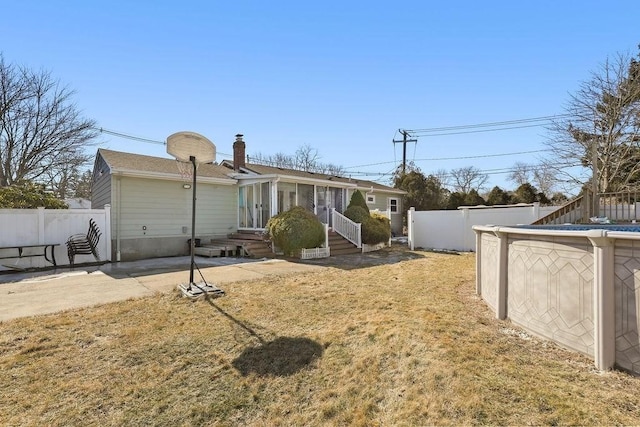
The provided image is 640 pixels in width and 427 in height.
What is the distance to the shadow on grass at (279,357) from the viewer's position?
10.5 feet

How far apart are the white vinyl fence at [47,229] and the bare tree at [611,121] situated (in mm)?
21212

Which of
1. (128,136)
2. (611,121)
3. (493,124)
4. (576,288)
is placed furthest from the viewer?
(493,124)

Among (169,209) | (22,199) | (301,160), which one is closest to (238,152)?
(169,209)

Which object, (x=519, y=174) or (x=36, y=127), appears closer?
(x=36, y=127)

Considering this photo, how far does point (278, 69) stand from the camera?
42.9 feet

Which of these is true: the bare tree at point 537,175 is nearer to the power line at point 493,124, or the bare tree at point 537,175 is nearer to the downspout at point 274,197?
the power line at point 493,124

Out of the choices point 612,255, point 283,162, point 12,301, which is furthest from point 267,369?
point 283,162

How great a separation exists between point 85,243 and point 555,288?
11739 millimetres

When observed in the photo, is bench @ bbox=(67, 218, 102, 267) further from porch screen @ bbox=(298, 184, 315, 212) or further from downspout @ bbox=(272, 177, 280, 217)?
porch screen @ bbox=(298, 184, 315, 212)

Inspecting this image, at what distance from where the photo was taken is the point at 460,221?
1328 cm

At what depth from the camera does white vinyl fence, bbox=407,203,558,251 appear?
12.1m

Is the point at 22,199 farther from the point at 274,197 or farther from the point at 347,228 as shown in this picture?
the point at 347,228

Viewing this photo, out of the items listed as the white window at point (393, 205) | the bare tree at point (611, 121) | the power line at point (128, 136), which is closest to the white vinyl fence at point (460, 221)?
the bare tree at point (611, 121)

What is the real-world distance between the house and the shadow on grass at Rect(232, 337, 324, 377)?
9.39 metres
